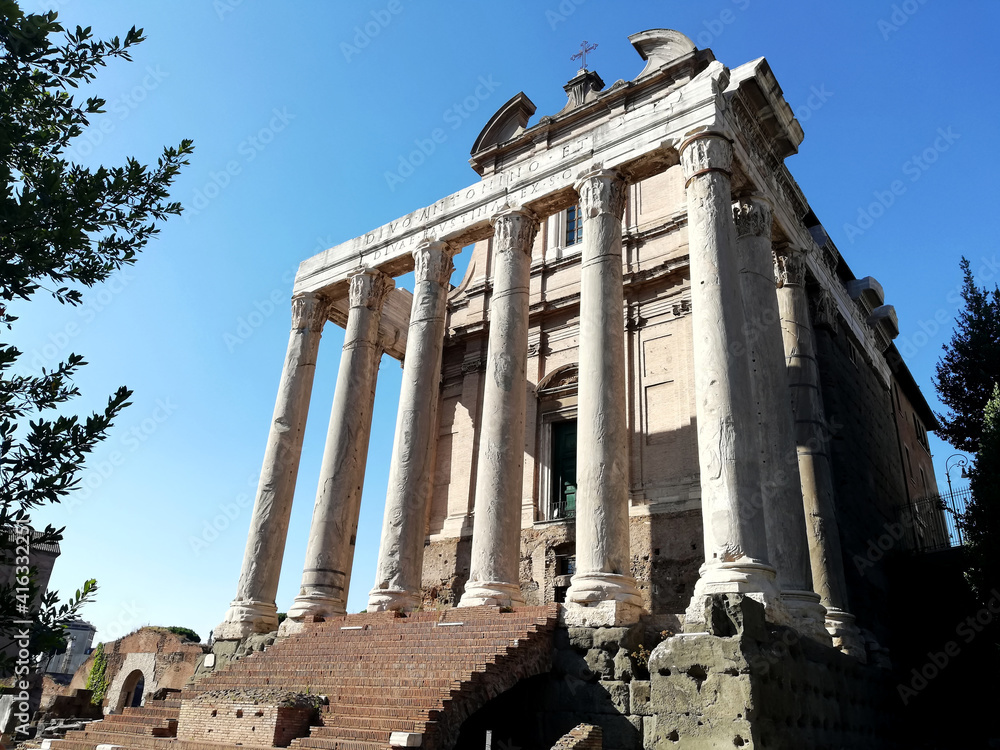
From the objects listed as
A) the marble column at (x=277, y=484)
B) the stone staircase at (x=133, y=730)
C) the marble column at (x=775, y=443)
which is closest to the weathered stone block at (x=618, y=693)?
the marble column at (x=775, y=443)

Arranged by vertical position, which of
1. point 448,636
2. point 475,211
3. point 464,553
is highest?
point 475,211

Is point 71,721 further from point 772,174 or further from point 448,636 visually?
point 772,174

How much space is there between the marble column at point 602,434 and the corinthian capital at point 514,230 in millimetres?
1831

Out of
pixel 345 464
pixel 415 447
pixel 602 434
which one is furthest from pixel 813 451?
pixel 345 464

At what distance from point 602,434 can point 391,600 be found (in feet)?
18.7

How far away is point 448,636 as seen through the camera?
1277cm

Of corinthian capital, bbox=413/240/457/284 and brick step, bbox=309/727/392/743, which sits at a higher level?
corinthian capital, bbox=413/240/457/284

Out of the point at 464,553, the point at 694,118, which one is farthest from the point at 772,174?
the point at 464,553

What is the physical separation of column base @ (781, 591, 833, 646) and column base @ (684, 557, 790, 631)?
1184 mm

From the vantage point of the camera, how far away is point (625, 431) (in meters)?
13.8

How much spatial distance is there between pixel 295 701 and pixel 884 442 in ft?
59.8

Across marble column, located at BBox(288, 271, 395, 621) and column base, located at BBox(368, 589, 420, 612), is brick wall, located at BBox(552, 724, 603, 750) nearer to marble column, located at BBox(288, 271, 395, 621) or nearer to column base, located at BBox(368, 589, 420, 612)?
column base, located at BBox(368, 589, 420, 612)

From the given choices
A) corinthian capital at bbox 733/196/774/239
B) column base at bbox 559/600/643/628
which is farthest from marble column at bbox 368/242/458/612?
corinthian capital at bbox 733/196/774/239

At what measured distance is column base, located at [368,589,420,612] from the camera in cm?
1540
